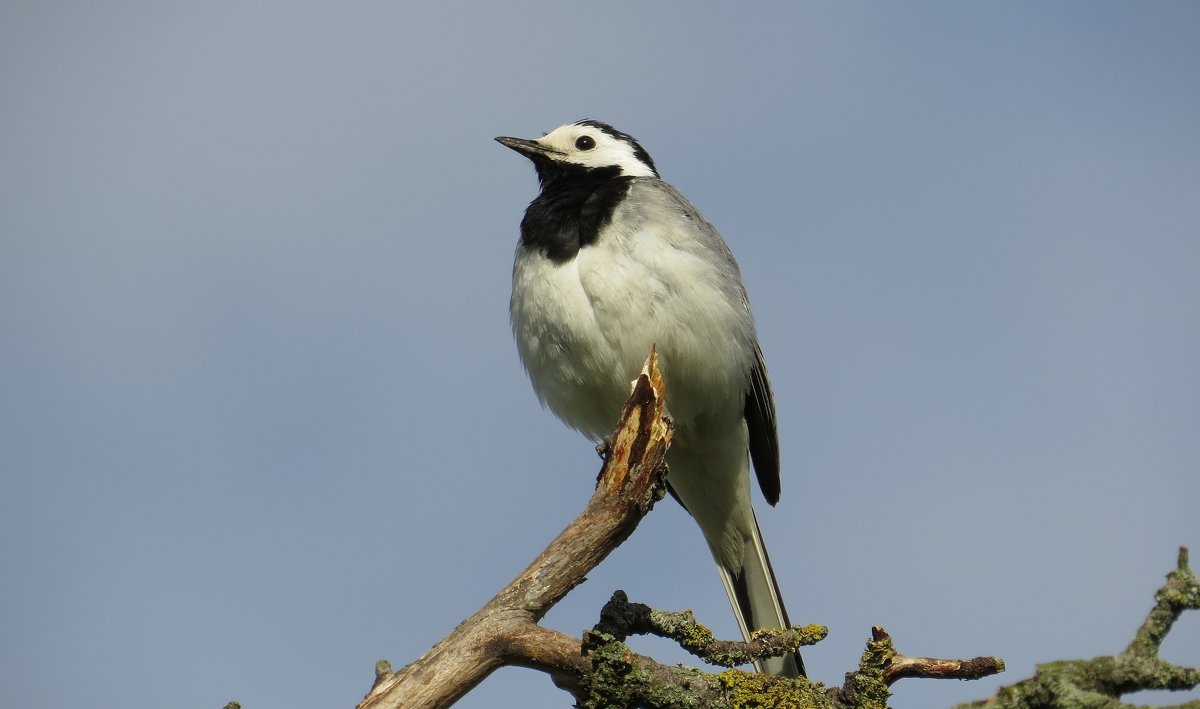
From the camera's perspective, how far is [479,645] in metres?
5.54

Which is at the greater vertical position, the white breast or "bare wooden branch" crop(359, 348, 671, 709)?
the white breast

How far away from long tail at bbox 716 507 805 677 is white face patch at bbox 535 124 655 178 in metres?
3.15

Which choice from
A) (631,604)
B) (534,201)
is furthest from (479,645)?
(534,201)

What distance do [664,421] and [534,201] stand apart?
3129 millimetres

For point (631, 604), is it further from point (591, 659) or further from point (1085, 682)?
point (1085, 682)

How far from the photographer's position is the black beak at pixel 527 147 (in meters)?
9.95

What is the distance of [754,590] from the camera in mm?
8617

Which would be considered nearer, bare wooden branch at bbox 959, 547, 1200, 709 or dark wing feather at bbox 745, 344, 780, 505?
bare wooden branch at bbox 959, 547, 1200, 709

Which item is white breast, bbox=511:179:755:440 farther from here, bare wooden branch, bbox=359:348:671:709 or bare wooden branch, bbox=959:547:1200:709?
bare wooden branch, bbox=959:547:1200:709

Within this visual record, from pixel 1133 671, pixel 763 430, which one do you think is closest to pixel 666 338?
pixel 763 430

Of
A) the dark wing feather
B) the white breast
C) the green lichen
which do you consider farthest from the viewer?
the dark wing feather

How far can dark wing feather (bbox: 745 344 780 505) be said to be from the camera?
9.03 metres

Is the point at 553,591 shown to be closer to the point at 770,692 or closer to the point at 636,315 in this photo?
the point at 770,692

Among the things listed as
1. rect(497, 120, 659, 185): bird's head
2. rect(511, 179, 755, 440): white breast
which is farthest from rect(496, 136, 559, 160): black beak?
rect(511, 179, 755, 440): white breast
